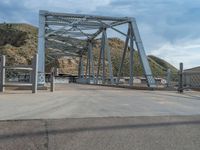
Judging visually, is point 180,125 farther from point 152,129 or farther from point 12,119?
point 12,119

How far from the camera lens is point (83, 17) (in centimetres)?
3397

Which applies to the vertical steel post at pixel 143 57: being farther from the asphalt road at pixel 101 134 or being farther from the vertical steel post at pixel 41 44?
the asphalt road at pixel 101 134

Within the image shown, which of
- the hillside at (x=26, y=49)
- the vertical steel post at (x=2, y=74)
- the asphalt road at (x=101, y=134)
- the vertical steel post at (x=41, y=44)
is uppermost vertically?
the hillside at (x=26, y=49)

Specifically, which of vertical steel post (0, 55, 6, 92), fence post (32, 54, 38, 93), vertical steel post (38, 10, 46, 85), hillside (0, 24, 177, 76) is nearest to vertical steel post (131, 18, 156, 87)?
vertical steel post (38, 10, 46, 85)

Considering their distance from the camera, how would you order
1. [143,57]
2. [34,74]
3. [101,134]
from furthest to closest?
[143,57] < [34,74] < [101,134]

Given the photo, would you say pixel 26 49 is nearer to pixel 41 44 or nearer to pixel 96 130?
pixel 41 44

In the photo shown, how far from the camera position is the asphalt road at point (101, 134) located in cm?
472

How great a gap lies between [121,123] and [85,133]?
911 mm

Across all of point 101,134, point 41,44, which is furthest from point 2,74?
point 41,44

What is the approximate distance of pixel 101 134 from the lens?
17.2 feet

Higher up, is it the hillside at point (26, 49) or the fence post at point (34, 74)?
the hillside at point (26, 49)

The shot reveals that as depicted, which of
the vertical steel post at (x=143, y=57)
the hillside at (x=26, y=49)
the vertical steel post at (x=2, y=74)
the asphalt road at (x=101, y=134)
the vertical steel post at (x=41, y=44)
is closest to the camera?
the asphalt road at (x=101, y=134)

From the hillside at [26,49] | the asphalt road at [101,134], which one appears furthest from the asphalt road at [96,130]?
the hillside at [26,49]

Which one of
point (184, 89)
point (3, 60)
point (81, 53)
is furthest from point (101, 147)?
point (81, 53)
